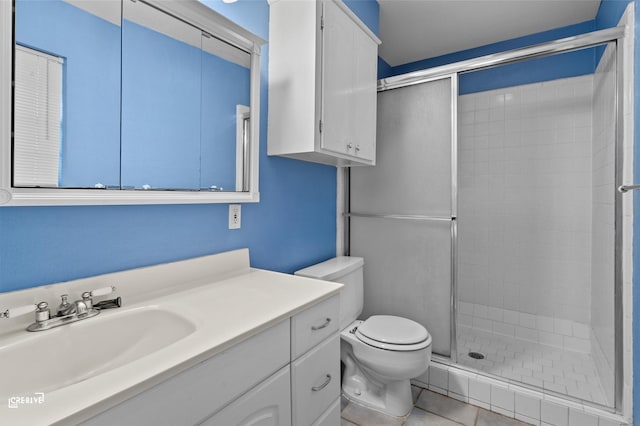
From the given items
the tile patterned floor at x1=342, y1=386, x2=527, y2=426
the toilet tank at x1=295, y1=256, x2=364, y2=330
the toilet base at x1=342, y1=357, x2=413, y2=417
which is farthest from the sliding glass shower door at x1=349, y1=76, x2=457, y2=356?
the toilet base at x1=342, y1=357, x2=413, y2=417

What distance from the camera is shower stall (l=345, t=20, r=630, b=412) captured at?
1.94 metres

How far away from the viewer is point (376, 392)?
189cm

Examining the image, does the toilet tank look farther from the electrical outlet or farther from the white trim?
the white trim

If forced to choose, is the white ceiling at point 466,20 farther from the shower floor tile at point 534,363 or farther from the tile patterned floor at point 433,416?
the tile patterned floor at point 433,416

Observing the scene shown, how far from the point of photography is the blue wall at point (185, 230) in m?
0.90

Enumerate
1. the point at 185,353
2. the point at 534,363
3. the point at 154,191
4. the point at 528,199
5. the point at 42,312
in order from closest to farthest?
1. the point at 185,353
2. the point at 42,312
3. the point at 154,191
4. the point at 534,363
5. the point at 528,199

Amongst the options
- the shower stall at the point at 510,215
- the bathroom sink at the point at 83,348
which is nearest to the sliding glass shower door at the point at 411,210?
the shower stall at the point at 510,215

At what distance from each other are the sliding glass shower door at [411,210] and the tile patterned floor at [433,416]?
311mm

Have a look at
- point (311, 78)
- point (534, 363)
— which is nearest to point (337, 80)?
point (311, 78)

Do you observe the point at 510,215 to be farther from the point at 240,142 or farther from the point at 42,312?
the point at 42,312

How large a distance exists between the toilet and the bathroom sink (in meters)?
0.88

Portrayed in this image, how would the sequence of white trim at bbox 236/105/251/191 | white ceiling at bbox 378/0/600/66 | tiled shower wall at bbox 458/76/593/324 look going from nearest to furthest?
white trim at bbox 236/105/251/191
white ceiling at bbox 378/0/600/66
tiled shower wall at bbox 458/76/593/324

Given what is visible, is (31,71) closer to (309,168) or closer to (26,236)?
(26,236)

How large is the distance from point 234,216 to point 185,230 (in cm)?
25
